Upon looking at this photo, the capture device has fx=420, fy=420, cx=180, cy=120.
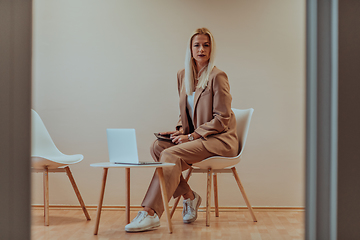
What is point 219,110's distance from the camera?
277 centimetres

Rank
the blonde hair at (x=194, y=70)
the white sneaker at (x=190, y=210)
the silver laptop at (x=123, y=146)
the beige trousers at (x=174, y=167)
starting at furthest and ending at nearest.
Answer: the blonde hair at (x=194, y=70)
the white sneaker at (x=190, y=210)
the beige trousers at (x=174, y=167)
the silver laptop at (x=123, y=146)

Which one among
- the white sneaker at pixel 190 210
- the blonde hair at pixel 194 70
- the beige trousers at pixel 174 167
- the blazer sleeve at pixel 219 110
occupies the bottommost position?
the white sneaker at pixel 190 210

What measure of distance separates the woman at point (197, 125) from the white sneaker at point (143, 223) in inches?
1.8

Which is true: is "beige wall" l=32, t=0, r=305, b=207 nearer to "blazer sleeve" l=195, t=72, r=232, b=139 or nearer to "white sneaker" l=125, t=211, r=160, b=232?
"blazer sleeve" l=195, t=72, r=232, b=139

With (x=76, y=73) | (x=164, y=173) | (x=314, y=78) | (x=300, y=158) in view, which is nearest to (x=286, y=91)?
(x=300, y=158)

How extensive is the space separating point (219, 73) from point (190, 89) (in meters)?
0.23

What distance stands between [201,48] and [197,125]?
53 cm

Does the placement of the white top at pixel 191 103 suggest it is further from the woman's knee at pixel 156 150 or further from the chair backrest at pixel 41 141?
the chair backrest at pixel 41 141

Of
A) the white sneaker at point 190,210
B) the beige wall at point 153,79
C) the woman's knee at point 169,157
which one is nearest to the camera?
the woman's knee at point 169,157

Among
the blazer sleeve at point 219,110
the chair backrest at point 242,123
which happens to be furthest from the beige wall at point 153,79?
the blazer sleeve at point 219,110

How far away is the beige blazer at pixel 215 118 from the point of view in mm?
2721

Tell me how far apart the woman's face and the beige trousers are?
59 cm

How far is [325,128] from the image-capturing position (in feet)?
4.33

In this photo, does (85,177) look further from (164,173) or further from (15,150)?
(15,150)
